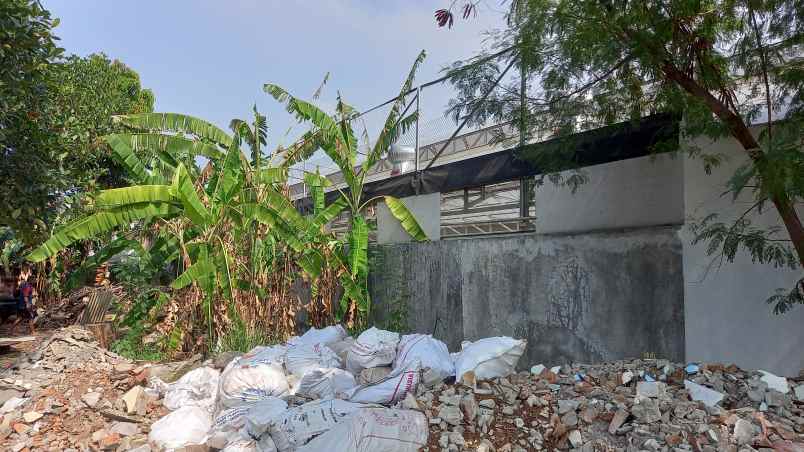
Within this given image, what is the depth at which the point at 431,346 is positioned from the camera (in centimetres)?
437

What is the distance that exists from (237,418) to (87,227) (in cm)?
333

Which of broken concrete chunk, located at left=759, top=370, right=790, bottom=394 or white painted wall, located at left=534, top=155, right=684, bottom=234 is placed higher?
white painted wall, located at left=534, top=155, right=684, bottom=234

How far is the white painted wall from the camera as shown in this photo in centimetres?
443

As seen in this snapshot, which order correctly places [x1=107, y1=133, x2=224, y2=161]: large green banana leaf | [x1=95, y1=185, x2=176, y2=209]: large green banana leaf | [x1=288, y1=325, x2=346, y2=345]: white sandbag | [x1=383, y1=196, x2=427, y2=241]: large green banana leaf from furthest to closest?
[x1=383, y1=196, x2=427, y2=241]: large green banana leaf, [x1=107, y1=133, x2=224, y2=161]: large green banana leaf, [x1=95, y1=185, x2=176, y2=209]: large green banana leaf, [x1=288, y1=325, x2=346, y2=345]: white sandbag

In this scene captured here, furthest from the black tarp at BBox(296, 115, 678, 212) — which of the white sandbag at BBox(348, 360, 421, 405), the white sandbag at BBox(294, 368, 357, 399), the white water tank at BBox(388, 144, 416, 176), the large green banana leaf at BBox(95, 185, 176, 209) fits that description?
the large green banana leaf at BBox(95, 185, 176, 209)

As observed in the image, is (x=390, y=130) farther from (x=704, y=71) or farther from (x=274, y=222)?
(x=704, y=71)

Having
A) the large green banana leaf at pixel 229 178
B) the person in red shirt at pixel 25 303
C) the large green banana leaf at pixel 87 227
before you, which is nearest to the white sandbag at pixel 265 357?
the large green banana leaf at pixel 229 178

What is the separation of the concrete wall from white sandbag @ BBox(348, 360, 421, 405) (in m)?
2.14

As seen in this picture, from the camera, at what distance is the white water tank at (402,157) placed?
750 cm

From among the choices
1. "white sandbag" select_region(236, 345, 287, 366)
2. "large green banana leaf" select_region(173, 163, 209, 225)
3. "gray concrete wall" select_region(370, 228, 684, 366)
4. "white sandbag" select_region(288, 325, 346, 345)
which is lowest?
"white sandbag" select_region(236, 345, 287, 366)

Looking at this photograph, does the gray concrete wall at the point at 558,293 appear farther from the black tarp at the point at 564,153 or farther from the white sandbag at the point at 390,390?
the white sandbag at the point at 390,390

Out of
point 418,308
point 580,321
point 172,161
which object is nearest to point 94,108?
point 172,161

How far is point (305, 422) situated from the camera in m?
3.43

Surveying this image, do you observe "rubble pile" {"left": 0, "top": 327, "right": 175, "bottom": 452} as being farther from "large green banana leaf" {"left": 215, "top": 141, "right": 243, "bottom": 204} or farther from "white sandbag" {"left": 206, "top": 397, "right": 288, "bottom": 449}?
"large green banana leaf" {"left": 215, "top": 141, "right": 243, "bottom": 204}
